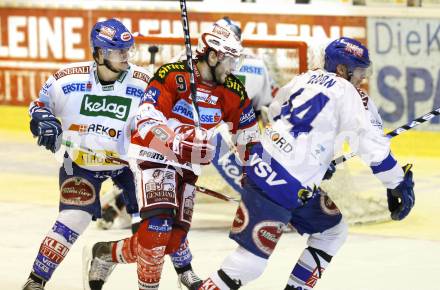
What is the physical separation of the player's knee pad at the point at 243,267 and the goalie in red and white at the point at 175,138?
0.56 meters

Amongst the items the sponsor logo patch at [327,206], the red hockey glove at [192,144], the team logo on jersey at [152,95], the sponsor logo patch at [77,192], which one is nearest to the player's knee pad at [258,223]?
the sponsor logo patch at [327,206]

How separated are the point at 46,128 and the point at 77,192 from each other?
39cm

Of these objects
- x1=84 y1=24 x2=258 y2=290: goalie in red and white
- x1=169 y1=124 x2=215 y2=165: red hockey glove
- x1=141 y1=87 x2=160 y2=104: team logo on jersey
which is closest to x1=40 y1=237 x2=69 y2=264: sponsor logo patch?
x1=84 y1=24 x2=258 y2=290: goalie in red and white

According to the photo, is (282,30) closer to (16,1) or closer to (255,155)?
(16,1)

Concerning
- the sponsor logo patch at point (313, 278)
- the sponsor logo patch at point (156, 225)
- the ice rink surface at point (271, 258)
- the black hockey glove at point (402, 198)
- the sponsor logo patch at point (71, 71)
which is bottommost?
the ice rink surface at point (271, 258)

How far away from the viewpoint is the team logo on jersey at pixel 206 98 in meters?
6.64

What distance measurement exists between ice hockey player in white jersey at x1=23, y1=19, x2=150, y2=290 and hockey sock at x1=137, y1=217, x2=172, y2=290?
55 cm

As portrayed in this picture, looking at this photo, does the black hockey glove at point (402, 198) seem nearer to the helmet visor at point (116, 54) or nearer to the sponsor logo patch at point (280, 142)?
the sponsor logo patch at point (280, 142)

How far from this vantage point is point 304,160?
614cm

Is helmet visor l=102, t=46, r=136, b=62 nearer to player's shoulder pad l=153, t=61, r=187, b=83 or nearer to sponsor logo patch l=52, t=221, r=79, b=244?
player's shoulder pad l=153, t=61, r=187, b=83

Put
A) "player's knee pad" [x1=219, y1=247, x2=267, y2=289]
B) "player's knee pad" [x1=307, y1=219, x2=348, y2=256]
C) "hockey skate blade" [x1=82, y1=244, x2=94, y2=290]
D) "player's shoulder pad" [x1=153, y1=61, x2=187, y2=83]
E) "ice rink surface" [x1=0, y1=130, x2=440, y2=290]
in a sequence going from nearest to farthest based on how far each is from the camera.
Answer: "player's knee pad" [x1=219, y1=247, x2=267, y2=289] < "player's knee pad" [x1=307, y1=219, x2=348, y2=256] < "player's shoulder pad" [x1=153, y1=61, x2=187, y2=83] < "hockey skate blade" [x1=82, y1=244, x2=94, y2=290] < "ice rink surface" [x1=0, y1=130, x2=440, y2=290]

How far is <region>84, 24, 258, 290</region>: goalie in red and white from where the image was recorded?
652 cm

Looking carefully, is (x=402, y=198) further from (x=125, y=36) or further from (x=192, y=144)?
(x=125, y=36)

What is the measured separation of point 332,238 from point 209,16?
7683mm
